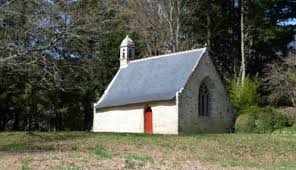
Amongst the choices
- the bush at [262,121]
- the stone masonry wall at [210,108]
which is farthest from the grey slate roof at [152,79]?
the bush at [262,121]

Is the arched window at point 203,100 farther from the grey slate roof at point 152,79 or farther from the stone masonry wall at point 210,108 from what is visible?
the grey slate roof at point 152,79

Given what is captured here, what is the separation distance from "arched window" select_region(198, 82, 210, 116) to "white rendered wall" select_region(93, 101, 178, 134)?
9.42ft

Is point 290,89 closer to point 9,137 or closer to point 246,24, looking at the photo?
point 246,24

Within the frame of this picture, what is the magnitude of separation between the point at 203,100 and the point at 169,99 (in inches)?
148

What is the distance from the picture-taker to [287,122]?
112ft

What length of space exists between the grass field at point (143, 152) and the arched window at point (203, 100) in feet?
27.9

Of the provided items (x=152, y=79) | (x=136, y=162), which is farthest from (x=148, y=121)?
(x=136, y=162)

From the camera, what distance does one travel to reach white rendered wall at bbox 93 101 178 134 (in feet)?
109

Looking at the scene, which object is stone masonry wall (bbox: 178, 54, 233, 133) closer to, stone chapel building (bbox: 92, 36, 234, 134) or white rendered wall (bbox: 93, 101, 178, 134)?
stone chapel building (bbox: 92, 36, 234, 134)

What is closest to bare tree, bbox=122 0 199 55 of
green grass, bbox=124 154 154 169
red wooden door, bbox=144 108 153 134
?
red wooden door, bbox=144 108 153 134

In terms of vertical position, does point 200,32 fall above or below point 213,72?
above

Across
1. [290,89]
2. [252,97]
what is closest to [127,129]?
[252,97]

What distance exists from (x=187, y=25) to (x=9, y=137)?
24.8 m

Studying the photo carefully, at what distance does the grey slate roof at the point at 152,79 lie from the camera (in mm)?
33906
